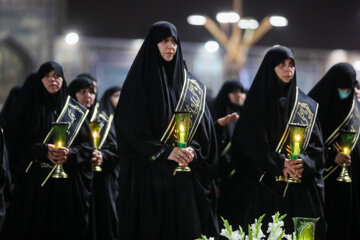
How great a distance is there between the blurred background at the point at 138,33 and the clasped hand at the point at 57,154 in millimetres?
12996

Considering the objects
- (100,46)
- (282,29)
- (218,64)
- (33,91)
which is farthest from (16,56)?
(33,91)

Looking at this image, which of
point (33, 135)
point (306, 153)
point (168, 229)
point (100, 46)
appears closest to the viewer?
point (168, 229)

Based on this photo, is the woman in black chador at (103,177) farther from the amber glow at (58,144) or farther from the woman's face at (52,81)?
the amber glow at (58,144)

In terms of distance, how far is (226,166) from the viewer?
26.2 feet

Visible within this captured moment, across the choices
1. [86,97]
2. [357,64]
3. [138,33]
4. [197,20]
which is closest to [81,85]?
[86,97]

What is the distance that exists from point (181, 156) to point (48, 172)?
1.88 meters

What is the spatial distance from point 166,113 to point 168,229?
34.3 inches

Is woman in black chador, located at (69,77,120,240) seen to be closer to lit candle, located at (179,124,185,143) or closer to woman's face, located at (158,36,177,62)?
woman's face, located at (158,36,177,62)

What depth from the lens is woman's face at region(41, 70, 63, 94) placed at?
6.69m

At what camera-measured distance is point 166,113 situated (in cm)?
538

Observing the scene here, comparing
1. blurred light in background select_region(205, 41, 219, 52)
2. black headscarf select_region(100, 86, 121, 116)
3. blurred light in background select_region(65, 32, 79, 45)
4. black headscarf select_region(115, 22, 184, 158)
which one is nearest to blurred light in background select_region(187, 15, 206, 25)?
blurred light in background select_region(205, 41, 219, 52)

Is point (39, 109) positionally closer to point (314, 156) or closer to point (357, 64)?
point (314, 156)

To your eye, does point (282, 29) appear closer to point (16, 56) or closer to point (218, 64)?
point (218, 64)

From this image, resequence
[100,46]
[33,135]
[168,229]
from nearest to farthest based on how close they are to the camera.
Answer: [168,229]
[33,135]
[100,46]
